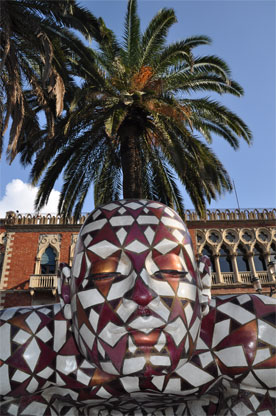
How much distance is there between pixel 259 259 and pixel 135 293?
17.7 meters

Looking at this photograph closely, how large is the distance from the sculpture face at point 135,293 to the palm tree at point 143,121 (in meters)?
3.60

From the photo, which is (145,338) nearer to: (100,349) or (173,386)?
(100,349)

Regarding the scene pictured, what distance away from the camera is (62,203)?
7.69m

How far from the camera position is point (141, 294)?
204 centimetres

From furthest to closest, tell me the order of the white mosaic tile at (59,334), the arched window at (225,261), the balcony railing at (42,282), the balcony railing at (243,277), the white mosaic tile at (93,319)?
1. the arched window at (225,261)
2. the balcony railing at (243,277)
3. the balcony railing at (42,282)
4. the white mosaic tile at (59,334)
5. the white mosaic tile at (93,319)

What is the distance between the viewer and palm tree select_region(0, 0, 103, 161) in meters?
5.35

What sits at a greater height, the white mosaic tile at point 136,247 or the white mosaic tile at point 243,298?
the white mosaic tile at point 136,247

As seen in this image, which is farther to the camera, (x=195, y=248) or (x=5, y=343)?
(x=195, y=248)

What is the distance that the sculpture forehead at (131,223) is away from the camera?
2303 mm

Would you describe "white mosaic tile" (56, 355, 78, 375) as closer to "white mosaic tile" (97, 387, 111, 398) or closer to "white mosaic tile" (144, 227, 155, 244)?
"white mosaic tile" (97, 387, 111, 398)

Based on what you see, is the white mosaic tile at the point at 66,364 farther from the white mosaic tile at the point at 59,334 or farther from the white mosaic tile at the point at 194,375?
the white mosaic tile at the point at 194,375

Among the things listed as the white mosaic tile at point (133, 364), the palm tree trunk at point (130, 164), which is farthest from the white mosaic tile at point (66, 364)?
the palm tree trunk at point (130, 164)

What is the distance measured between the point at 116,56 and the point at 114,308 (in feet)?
19.3

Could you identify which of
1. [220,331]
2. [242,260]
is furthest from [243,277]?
[220,331]
